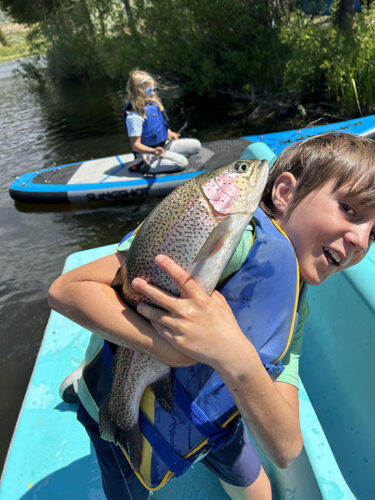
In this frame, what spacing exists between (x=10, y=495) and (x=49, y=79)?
29135mm

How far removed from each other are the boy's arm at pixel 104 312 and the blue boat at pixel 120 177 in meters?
5.72

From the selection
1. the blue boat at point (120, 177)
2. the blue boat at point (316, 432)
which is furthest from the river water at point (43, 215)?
the blue boat at point (316, 432)

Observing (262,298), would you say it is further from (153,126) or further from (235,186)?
(153,126)

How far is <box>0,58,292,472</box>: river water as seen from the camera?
4.55 meters

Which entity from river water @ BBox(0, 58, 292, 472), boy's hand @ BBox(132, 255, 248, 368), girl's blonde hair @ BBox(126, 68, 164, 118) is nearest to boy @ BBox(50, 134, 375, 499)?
boy's hand @ BBox(132, 255, 248, 368)

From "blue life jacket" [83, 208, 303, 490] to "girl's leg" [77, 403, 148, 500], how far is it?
0.23 metres

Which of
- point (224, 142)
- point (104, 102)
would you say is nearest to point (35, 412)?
point (224, 142)

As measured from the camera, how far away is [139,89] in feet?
22.8

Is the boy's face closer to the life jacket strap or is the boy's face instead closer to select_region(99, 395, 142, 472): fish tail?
the life jacket strap

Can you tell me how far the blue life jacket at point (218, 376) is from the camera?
1.32 m

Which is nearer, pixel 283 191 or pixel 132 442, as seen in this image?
pixel 132 442

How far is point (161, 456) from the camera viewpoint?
1393 millimetres

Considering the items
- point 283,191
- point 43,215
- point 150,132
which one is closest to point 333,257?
point 283,191

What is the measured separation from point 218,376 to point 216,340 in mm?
315
